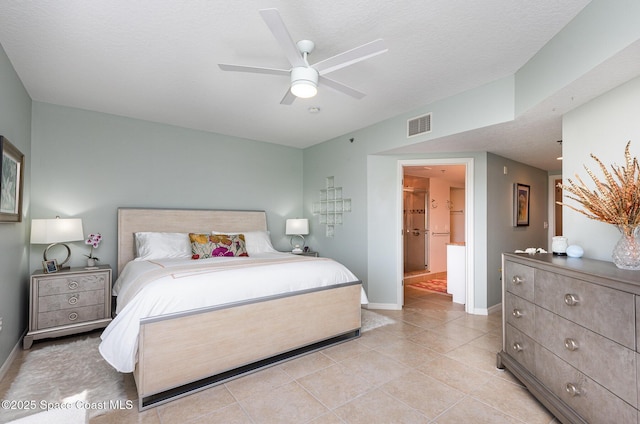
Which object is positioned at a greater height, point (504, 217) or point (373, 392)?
point (504, 217)

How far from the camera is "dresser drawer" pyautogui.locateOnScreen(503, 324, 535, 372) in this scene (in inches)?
84.0

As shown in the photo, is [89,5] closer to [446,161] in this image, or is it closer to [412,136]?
[412,136]

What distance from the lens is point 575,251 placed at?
7.25 feet

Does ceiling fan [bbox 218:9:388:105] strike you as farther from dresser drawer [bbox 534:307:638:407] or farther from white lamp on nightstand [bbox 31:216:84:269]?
white lamp on nightstand [bbox 31:216:84:269]

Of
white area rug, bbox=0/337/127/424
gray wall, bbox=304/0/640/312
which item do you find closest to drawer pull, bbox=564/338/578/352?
gray wall, bbox=304/0/640/312

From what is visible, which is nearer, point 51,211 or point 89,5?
point 89,5

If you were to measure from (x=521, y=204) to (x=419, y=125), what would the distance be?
2419 mm

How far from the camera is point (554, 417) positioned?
76.6 inches

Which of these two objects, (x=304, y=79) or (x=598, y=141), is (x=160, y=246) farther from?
(x=598, y=141)

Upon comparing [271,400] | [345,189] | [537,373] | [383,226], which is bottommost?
[271,400]

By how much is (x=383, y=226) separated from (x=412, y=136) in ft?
4.27

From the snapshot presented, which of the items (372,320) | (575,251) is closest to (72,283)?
(372,320)

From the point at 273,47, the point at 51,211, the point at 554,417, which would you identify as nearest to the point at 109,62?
the point at 273,47

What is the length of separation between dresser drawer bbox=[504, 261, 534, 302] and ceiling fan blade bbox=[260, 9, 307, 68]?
220 centimetres
